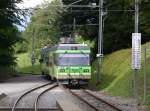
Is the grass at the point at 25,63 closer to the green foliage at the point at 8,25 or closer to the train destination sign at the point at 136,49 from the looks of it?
the green foliage at the point at 8,25

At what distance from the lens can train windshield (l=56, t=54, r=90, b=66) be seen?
43875 mm

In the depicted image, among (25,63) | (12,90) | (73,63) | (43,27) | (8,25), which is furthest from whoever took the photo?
(25,63)

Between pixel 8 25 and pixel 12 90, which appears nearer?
pixel 12 90

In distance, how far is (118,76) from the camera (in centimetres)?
4309

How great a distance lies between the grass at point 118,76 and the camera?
113ft

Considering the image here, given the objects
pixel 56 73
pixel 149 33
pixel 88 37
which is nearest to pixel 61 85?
pixel 56 73

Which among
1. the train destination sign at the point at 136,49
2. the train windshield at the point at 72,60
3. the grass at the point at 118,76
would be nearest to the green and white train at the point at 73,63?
the train windshield at the point at 72,60

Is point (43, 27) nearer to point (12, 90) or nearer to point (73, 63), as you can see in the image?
point (73, 63)

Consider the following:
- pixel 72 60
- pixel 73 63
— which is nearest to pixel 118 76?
pixel 73 63

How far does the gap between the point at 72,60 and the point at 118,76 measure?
3.56m

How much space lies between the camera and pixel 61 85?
4722 cm

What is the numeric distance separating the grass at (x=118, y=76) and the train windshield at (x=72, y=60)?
2201 millimetres

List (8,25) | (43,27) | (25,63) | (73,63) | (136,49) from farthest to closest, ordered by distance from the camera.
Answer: (25,63)
(43,27)
(8,25)
(73,63)
(136,49)

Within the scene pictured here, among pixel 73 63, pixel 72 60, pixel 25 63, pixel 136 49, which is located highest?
pixel 136 49
